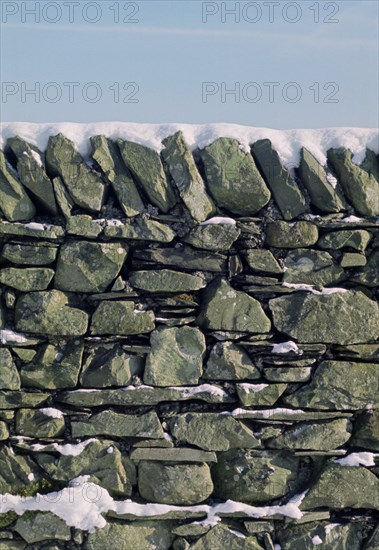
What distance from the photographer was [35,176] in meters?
4.38

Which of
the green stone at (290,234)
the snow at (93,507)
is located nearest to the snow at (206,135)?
the green stone at (290,234)

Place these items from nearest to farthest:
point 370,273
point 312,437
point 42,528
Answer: point 42,528 < point 312,437 < point 370,273

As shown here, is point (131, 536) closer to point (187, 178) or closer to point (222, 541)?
point (222, 541)

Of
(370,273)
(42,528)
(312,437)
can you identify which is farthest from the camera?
(370,273)

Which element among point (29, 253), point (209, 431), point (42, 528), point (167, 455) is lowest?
point (42, 528)

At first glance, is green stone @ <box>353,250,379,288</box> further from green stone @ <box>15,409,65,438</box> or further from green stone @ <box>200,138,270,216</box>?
green stone @ <box>15,409,65,438</box>

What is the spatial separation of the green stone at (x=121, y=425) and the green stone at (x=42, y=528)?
1.94 ft

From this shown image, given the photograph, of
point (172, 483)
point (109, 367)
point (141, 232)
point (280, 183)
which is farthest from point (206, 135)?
point (172, 483)

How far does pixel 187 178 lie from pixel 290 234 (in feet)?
2.61

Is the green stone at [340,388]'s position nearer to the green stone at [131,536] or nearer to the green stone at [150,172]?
the green stone at [131,536]

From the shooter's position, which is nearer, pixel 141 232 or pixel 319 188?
pixel 141 232

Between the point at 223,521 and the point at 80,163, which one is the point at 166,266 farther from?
the point at 223,521

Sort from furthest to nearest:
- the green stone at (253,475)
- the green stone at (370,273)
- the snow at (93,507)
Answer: the green stone at (370,273), the green stone at (253,475), the snow at (93,507)

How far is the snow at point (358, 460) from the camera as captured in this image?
14.5 ft
